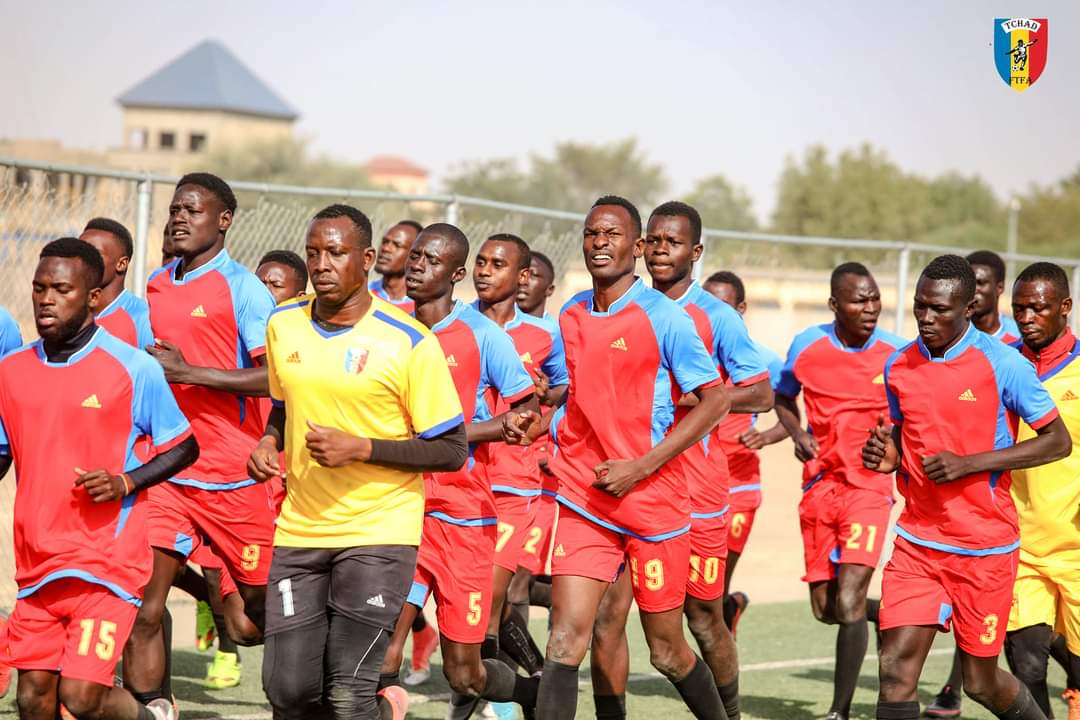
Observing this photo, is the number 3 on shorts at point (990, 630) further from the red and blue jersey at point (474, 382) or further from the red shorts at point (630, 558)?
the red and blue jersey at point (474, 382)

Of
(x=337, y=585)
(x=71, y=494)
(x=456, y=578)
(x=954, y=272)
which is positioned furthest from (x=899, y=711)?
(x=71, y=494)

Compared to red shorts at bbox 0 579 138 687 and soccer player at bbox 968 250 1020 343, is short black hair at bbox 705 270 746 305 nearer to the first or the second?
soccer player at bbox 968 250 1020 343

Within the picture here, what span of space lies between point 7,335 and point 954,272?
4.27 metres

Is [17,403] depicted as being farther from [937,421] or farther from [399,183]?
[399,183]

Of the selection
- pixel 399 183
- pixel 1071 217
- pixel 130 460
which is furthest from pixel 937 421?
pixel 399 183

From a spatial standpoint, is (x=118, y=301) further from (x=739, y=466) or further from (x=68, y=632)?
(x=739, y=466)

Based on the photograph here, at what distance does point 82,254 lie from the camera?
5836mm

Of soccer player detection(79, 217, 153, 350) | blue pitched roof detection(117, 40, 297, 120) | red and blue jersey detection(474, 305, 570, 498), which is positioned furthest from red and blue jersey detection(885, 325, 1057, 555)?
blue pitched roof detection(117, 40, 297, 120)

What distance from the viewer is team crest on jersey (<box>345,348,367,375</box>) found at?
5676 mm

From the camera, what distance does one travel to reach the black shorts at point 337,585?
5664 millimetres

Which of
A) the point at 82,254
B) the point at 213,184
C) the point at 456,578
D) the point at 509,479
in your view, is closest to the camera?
the point at 82,254

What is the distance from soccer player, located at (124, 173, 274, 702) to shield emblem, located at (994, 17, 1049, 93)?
5877 mm

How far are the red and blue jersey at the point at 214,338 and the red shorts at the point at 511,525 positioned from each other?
1.36m

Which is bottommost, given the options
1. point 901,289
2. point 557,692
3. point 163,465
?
point 557,692
